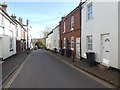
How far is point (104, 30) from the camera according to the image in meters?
15.1

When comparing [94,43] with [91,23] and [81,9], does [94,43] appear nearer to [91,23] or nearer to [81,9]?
[91,23]

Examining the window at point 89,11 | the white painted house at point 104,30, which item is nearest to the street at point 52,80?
the white painted house at point 104,30

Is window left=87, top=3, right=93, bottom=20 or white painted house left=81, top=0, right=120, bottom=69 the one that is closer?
white painted house left=81, top=0, right=120, bottom=69

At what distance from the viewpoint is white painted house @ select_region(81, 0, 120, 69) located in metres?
13.2

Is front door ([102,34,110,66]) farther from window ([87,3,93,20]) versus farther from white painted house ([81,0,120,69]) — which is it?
window ([87,3,93,20])

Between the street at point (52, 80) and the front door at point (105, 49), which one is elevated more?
the front door at point (105, 49)

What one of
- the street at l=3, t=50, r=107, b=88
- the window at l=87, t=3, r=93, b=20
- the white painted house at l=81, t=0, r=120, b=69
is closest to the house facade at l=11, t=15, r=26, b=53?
the white painted house at l=81, t=0, r=120, b=69

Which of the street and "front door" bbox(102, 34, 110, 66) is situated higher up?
"front door" bbox(102, 34, 110, 66)

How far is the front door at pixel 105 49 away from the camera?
1457cm

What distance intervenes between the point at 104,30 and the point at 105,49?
125cm

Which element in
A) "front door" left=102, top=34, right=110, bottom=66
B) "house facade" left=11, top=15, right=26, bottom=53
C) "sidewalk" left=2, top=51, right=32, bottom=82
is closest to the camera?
"sidewalk" left=2, top=51, right=32, bottom=82

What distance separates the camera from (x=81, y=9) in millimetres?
22250

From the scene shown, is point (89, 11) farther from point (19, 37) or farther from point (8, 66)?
point (19, 37)

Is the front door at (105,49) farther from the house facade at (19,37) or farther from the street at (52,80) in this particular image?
the house facade at (19,37)
